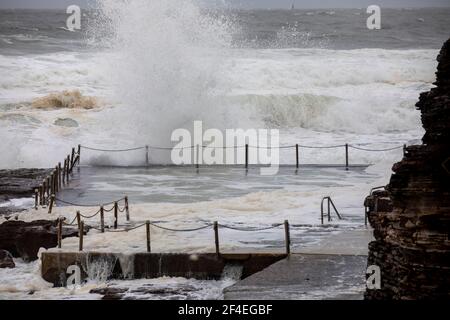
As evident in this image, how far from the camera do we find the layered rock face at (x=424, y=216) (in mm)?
6746

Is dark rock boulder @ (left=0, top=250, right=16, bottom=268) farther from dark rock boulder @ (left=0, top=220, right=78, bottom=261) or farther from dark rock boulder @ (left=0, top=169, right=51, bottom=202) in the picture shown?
dark rock boulder @ (left=0, top=169, right=51, bottom=202)

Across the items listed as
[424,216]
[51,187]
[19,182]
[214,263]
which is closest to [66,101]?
[19,182]

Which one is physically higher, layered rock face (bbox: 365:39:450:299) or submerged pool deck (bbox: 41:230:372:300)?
layered rock face (bbox: 365:39:450:299)

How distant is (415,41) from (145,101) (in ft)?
87.2

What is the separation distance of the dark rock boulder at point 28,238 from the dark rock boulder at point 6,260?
173 mm

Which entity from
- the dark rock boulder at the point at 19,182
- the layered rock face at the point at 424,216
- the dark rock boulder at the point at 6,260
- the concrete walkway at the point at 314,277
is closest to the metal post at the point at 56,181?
the dark rock boulder at the point at 19,182

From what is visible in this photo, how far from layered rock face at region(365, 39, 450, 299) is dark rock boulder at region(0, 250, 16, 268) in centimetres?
539

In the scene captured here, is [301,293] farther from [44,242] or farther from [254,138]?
[254,138]

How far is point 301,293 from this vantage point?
341 inches

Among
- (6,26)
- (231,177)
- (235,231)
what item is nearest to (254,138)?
(231,177)

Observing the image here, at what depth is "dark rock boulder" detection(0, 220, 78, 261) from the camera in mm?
11391

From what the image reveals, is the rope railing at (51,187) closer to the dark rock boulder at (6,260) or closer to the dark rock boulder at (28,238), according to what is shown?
the dark rock boulder at (28,238)

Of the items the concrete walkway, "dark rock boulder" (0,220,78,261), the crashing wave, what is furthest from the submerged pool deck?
the crashing wave

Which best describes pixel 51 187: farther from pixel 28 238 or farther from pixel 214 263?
pixel 214 263
